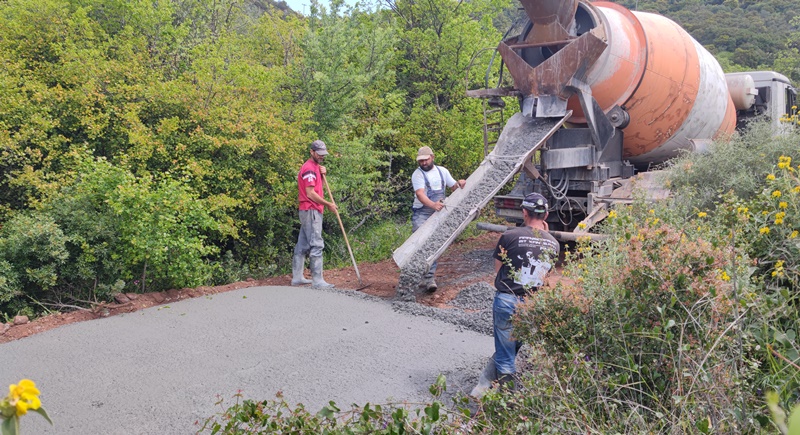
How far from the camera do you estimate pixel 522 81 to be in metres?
7.70

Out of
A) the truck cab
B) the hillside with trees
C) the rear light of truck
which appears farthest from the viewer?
the truck cab

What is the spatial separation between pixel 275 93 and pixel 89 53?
281 cm

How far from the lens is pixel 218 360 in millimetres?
4695

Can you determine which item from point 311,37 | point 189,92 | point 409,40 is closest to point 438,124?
point 409,40

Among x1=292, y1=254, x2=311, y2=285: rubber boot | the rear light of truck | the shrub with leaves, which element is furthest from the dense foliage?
the shrub with leaves

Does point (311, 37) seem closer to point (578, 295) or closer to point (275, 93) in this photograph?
point (275, 93)

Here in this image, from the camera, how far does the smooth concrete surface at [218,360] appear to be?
12.6 ft

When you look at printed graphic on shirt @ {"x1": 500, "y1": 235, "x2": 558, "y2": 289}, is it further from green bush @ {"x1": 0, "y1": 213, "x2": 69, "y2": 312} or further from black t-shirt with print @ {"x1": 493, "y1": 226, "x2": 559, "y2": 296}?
green bush @ {"x1": 0, "y1": 213, "x2": 69, "y2": 312}

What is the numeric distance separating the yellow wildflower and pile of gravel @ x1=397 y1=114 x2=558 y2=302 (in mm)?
5402

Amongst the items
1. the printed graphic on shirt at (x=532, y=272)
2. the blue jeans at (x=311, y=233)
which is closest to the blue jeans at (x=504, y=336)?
the printed graphic on shirt at (x=532, y=272)

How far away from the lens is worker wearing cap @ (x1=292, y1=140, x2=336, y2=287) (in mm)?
7223

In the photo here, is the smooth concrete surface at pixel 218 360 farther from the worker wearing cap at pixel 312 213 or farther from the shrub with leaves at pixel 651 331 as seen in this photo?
the shrub with leaves at pixel 651 331

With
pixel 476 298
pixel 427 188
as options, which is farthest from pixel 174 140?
pixel 476 298

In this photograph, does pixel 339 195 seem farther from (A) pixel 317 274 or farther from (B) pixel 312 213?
(A) pixel 317 274
